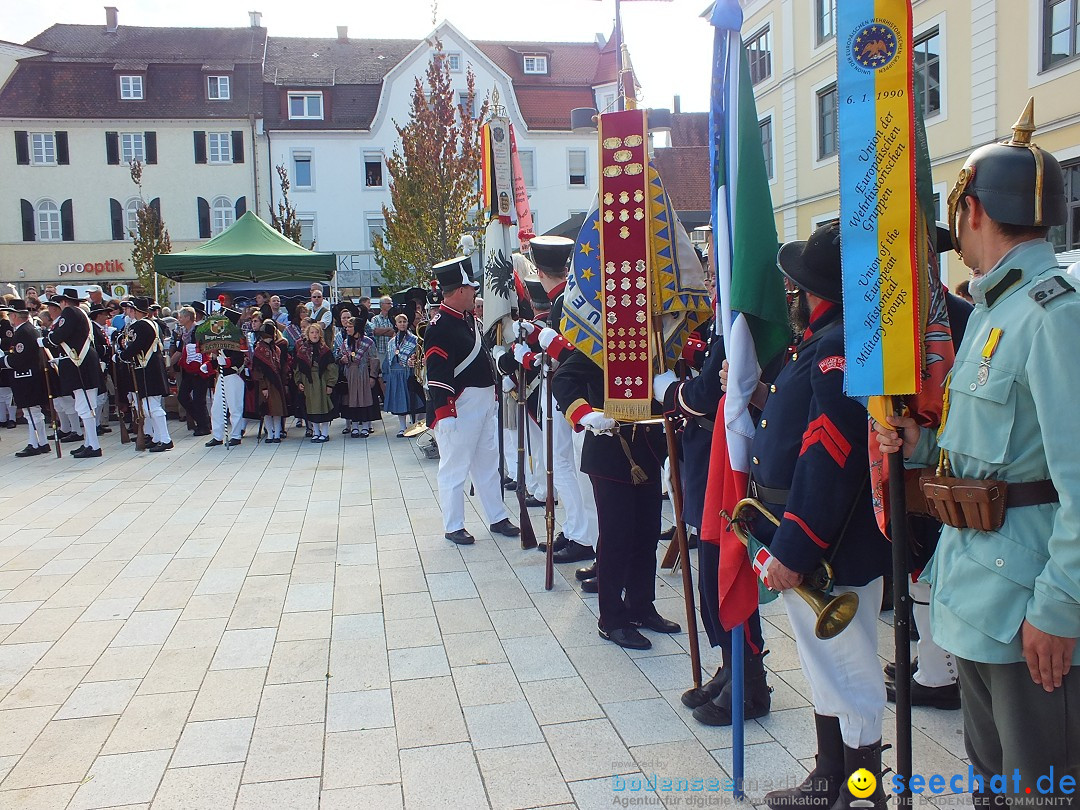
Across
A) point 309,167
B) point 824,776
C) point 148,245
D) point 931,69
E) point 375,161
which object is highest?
point 375,161

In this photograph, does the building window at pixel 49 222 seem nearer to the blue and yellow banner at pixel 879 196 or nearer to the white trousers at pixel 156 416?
the white trousers at pixel 156 416

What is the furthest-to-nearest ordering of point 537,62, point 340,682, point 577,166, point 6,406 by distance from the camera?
point 537,62
point 577,166
point 6,406
point 340,682

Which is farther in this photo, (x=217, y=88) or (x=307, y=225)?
(x=217, y=88)

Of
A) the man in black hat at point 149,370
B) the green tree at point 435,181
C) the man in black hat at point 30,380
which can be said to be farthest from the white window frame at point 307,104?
the man in black hat at point 149,370

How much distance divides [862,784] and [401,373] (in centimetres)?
1079

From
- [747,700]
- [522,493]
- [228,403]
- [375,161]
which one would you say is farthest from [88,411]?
[375,161]

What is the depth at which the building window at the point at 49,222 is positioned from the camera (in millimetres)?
38812

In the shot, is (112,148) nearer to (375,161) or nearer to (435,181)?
(375,161)

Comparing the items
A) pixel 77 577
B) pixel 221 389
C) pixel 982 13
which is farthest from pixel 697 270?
pixel 982 13

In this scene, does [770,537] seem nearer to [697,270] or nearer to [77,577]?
[697,270]

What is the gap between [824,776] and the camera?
2.86 meters

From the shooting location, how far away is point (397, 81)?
3922cm

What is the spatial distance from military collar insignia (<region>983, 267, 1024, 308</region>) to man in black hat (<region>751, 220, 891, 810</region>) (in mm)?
489

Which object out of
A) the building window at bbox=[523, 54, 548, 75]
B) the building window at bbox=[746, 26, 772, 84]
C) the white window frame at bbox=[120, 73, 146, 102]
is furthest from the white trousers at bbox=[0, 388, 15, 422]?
the building window at bbox=[523, 54, 548, 75]
